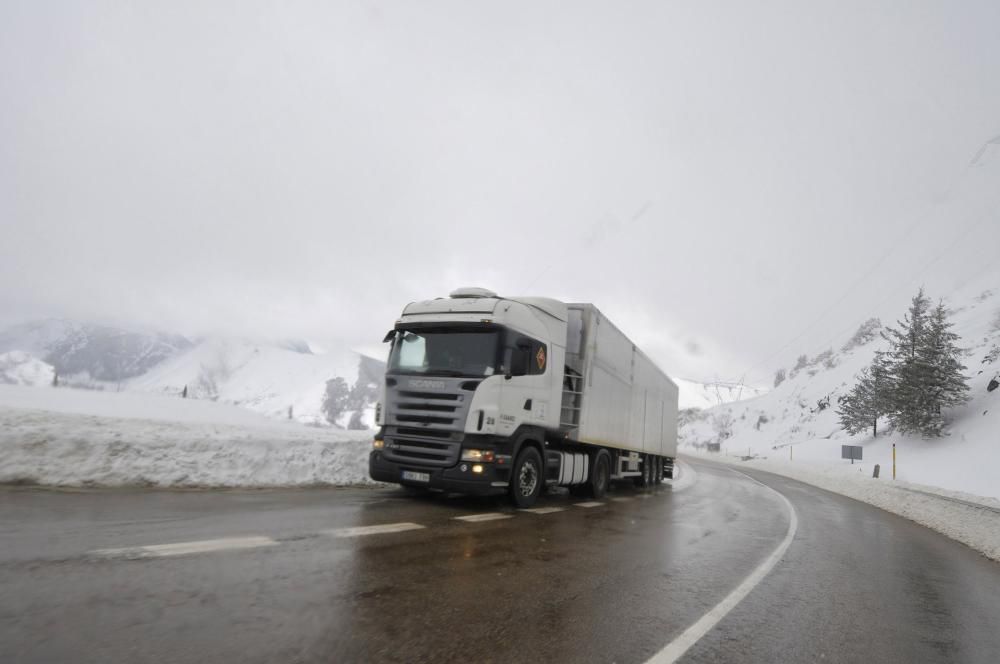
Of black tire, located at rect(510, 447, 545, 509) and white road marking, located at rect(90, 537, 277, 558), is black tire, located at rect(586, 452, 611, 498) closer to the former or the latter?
black tire, located at rect(510, 447, 545, 509)

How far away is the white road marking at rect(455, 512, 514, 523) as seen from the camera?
26.5ft

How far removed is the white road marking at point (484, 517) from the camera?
8078mm

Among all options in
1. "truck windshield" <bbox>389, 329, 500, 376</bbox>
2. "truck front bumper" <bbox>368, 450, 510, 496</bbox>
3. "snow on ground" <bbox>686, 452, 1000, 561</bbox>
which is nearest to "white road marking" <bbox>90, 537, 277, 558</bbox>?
"truck front bumper" <bbox>368, 450, 510, 496</bbox>

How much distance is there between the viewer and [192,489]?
9102mm

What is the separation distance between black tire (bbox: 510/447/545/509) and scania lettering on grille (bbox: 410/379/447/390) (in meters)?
1.98

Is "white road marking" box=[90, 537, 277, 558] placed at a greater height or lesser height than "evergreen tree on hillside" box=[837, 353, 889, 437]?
lesser

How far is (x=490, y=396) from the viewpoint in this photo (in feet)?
30.0

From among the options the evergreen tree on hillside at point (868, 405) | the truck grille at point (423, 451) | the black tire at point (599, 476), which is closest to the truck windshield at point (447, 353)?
the truck grille at point (423, 451)

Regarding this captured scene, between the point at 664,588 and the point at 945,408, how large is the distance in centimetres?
5485

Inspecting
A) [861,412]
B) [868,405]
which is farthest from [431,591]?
[861,412]

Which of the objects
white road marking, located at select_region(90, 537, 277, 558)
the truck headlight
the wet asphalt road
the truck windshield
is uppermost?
the truck windshield

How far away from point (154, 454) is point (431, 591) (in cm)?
719

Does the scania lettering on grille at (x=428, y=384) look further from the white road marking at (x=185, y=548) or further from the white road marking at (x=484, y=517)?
the white road marking at (x=185, y=548)

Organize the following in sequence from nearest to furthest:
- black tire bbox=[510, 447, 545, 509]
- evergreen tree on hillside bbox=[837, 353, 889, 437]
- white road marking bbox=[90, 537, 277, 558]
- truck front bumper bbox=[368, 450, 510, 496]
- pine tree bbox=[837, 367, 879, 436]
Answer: white road marking bbox=[90, 537, 277, 558]
truck front bumper bbox=[368, 450, 510, 496]
black tire bbox=[510, 447, 545, 509]
evergreen tree on hillside bbox=[837, 353, 889, 437]
pine tree bbox=[837, 367, 879, 436]
